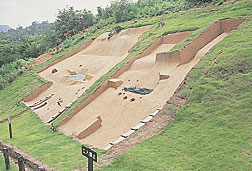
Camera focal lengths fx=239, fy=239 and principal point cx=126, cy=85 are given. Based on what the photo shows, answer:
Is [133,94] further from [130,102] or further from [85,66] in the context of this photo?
[85,66]

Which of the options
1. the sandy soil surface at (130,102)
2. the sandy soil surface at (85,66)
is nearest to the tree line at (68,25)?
the sandy soil surface at (85,66)

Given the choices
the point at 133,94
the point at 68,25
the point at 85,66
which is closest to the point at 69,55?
the point at 85,66

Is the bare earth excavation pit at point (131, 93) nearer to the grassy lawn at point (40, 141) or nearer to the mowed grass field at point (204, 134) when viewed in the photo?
the grassy lawn at point (40, 141)

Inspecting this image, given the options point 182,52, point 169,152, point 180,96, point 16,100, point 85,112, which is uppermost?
point 182,52

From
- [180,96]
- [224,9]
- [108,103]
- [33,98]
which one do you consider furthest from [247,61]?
[33,98]

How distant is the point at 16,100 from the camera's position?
20.9 m

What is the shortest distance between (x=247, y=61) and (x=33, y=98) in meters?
17.2

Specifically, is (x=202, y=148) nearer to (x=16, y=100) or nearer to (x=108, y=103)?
(x=108, y=103)

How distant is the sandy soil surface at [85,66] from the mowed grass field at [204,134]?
13.6ft

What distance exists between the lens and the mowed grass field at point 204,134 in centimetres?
668

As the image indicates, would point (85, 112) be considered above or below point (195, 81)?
below

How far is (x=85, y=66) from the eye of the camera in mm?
22969

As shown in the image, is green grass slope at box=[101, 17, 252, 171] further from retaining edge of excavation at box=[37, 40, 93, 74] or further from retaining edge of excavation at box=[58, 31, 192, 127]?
retaining edge of excavation at box=[37, 40, 93, 74]

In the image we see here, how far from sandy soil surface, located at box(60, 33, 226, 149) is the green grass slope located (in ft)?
5.66
